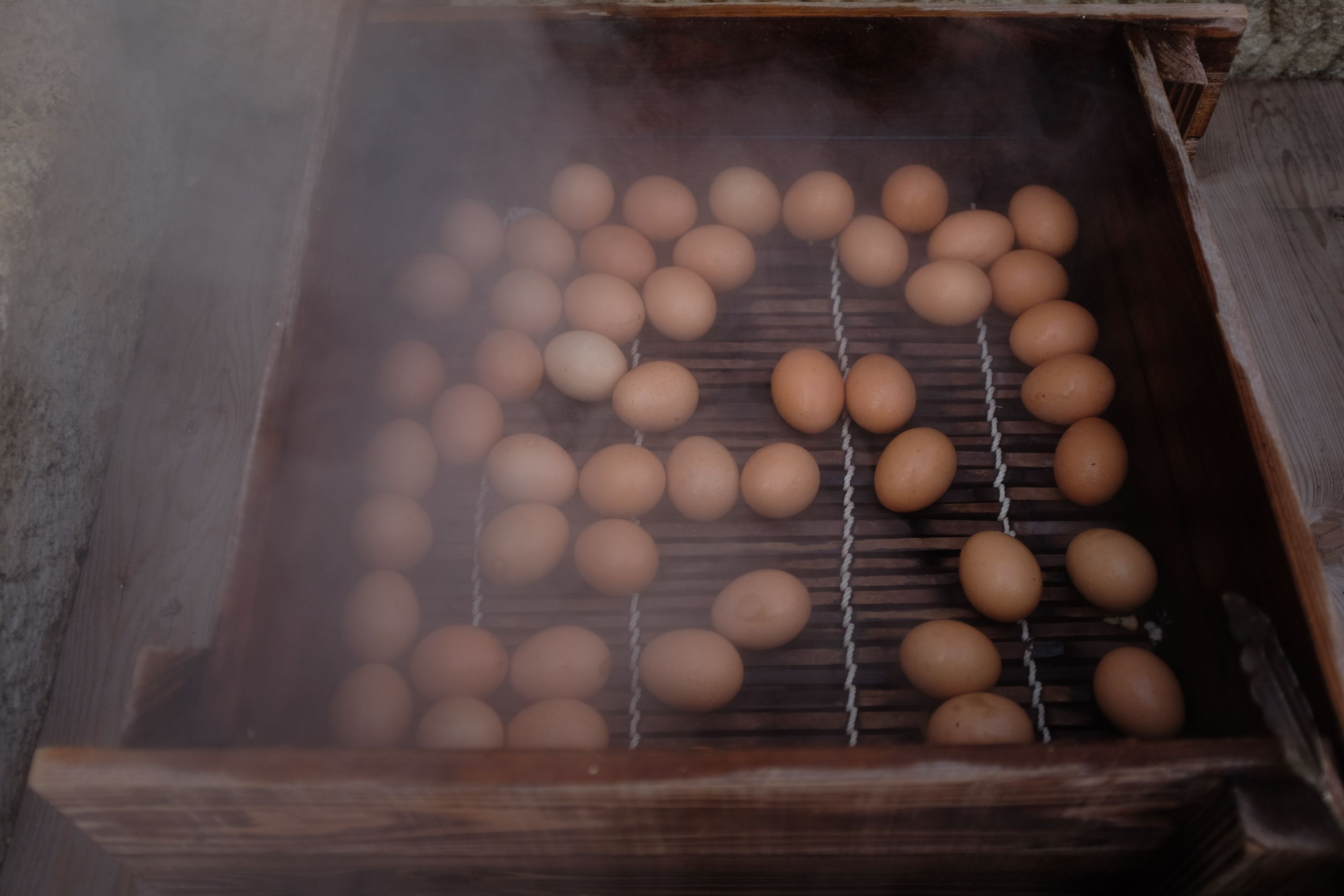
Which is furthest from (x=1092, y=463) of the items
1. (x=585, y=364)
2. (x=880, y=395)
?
(x=585, y=364)

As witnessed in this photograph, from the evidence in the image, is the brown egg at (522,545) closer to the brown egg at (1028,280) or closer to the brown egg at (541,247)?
the brown egg at (541,247)

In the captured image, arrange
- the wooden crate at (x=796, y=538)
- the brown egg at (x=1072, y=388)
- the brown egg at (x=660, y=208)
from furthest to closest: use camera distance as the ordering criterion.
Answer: the brown egg at (x=660, y=208) < the brown egg at (x=1072, y=388) < the wooden crate at (x=796, y=538)

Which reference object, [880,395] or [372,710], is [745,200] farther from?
[372,710]

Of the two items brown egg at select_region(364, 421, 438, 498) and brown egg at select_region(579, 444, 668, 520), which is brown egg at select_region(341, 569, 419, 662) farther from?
brown egg at select_region(579, 444, 668, 520)

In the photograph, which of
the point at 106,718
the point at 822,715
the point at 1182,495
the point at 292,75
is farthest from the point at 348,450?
the point at 1182,495

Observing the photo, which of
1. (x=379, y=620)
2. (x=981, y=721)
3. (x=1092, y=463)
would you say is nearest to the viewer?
(x=981, y=721)

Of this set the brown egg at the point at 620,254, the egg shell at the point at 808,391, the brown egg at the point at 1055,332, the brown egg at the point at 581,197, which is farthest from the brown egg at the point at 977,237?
the brown egg at the point at 581,197
